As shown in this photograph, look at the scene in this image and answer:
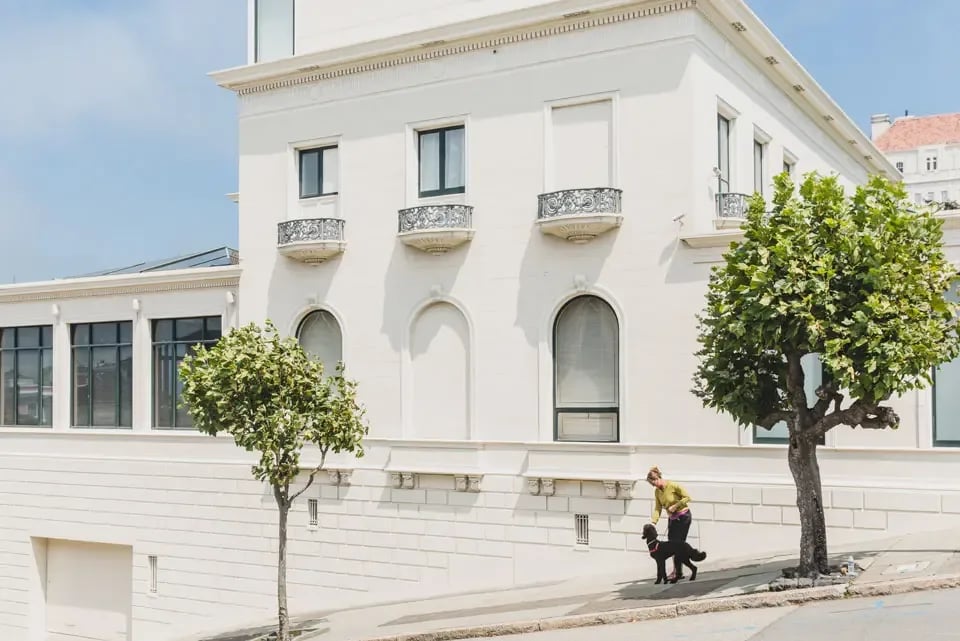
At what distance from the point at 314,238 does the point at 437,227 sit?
327cm

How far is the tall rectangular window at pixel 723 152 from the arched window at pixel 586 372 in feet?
12.3

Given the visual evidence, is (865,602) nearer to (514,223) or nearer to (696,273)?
(696,273)

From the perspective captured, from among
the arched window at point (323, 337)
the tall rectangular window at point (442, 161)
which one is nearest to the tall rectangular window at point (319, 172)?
the tall rectangular window at point (442, 161)

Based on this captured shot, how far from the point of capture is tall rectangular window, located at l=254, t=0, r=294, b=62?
26516 millimetres

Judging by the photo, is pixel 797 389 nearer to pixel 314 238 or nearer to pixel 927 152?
pixel 314 238

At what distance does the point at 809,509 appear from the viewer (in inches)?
592

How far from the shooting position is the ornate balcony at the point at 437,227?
23000mm

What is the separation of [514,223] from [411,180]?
281 cm

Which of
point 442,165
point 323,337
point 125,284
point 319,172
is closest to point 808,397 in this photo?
point 442,165

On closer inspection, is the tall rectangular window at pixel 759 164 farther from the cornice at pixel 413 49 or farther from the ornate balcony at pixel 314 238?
the ornate balcony at pixel 314 238

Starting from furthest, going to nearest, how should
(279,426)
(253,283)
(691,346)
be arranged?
(253,283) → (691,346) → (279,426)

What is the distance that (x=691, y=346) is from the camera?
20.7 meters

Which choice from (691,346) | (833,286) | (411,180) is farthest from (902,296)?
(411,180)

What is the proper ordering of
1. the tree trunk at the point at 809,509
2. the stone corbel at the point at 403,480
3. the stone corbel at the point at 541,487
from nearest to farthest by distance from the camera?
1. the tree trunk at the point at 809,509
2. the stone corbel at the point at 541,487
3. the stone corbel at the point at 403,480
